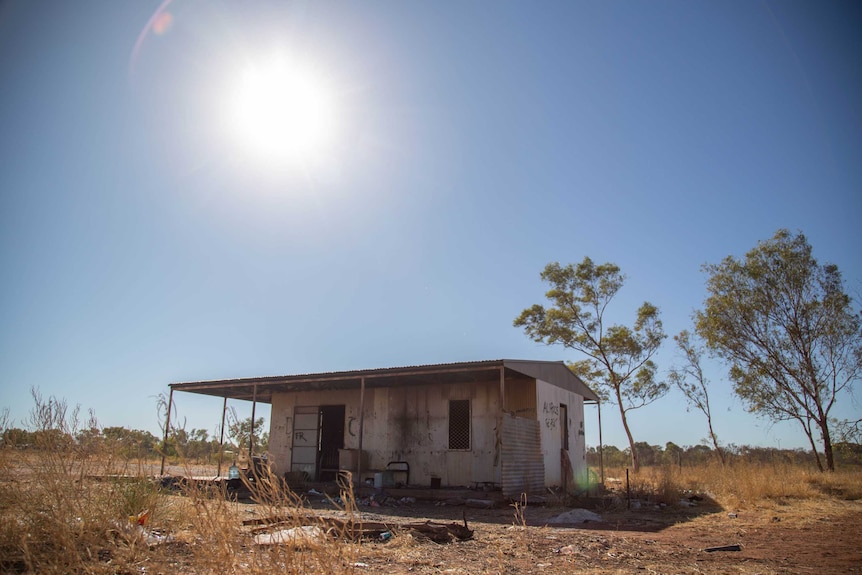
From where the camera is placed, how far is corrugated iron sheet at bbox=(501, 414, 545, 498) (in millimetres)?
12484

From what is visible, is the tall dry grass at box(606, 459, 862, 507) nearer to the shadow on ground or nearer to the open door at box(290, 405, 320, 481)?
the shadow on ground

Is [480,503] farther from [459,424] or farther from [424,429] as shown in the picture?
[424,429]

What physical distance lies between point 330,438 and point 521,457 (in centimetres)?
782

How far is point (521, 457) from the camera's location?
13.4 m

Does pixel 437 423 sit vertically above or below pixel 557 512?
above

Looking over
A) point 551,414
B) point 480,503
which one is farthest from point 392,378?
point 551,414

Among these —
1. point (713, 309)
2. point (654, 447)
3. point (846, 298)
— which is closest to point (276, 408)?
point (713, 309)

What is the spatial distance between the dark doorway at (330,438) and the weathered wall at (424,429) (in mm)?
994

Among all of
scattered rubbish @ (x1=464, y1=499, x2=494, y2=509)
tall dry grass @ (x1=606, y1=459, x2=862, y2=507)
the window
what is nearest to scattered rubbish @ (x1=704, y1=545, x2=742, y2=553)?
scattered rubbish @ (x1=464, y1=499, x2=494, y2=509)

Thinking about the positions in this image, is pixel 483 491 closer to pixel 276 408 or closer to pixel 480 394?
pixel 480 394

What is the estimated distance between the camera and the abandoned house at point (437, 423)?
45.4 feet

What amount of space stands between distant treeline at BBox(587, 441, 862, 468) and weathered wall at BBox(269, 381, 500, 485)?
10410 mm

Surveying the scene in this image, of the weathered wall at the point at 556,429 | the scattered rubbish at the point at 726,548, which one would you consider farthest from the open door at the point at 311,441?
the scattered rubbish at the point at 726,548

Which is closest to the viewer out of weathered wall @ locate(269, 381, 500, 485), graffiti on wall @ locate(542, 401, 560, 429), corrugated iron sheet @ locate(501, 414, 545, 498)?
corrugated iron sheet @ locate(501, 414, 545, 498)
